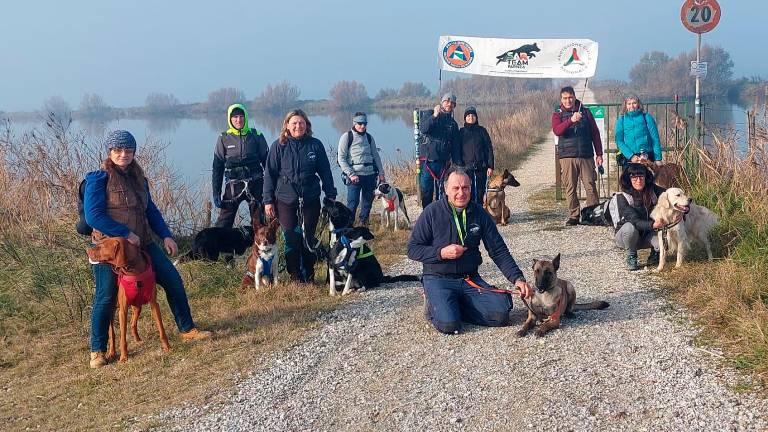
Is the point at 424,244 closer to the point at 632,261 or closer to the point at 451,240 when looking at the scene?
the point at 451,240

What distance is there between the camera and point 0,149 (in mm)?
9398

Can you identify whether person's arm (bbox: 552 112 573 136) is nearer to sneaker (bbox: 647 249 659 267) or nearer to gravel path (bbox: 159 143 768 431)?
sneaker (bbox: 647 249 659 267)

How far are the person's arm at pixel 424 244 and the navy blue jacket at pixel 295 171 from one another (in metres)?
1.46

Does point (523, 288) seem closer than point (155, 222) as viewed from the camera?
Yes

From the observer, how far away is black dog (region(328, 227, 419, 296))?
668 centimetres

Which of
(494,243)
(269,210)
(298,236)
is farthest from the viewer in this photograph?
(298,236)

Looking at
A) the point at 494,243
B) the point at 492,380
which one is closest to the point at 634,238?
the point at 494,243

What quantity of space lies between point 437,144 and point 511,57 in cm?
331

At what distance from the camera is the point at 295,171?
6.53 meters

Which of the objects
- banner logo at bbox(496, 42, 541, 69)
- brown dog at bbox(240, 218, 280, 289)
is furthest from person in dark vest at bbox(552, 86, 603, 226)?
brown dog at bbox(240, 218, 280, 289)

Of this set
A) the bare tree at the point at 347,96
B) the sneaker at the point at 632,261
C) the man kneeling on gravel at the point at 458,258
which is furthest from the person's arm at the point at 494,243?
the bare tree at the point at 347,96

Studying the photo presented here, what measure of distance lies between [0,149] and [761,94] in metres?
10.1

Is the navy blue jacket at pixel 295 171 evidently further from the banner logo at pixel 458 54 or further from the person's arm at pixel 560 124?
the banner logo at pixel 458 54

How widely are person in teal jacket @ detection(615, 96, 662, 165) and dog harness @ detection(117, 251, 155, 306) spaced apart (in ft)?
18.8
